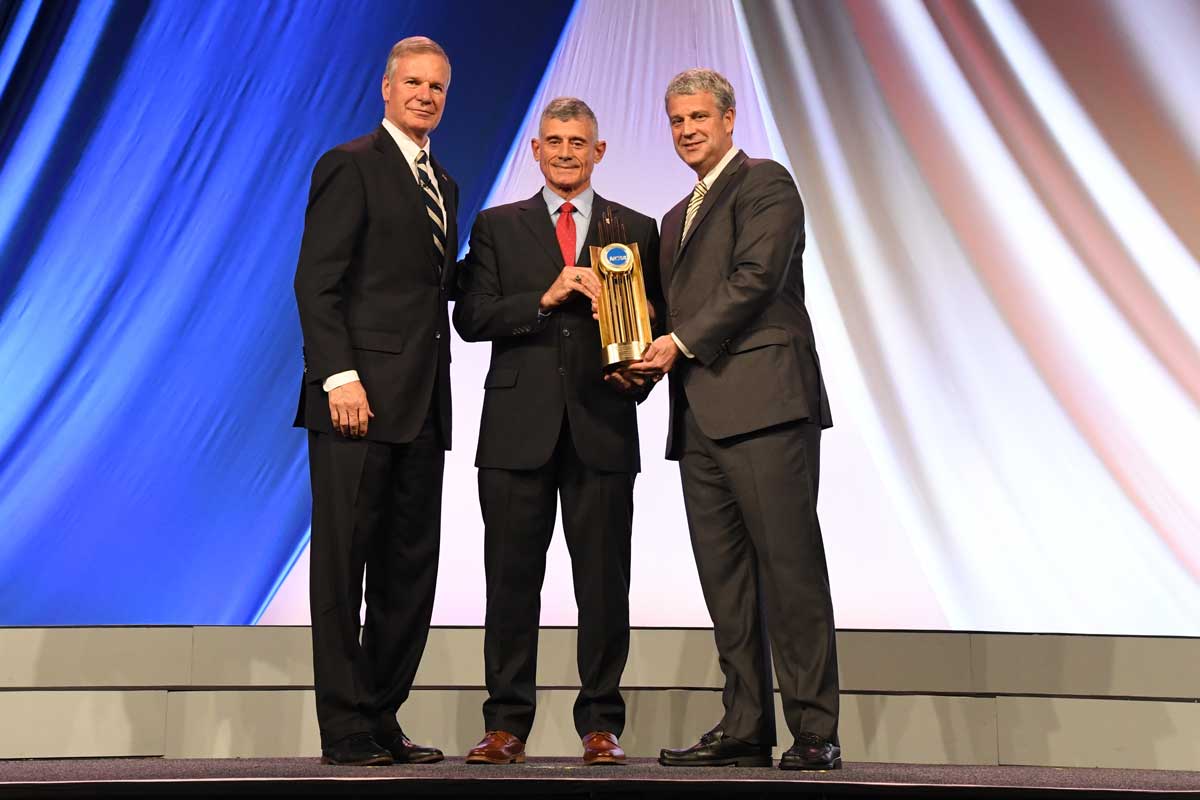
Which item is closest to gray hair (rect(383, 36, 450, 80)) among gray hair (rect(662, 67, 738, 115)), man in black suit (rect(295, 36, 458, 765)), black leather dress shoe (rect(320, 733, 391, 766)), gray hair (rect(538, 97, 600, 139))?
man in black suit (rect(295, 36, 458, 765))

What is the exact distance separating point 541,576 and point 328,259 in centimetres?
81

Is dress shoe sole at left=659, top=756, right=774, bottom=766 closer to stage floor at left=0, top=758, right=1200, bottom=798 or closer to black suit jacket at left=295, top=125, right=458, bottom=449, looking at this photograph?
stage floor at left=0, top=758, right=1200, bottom=798

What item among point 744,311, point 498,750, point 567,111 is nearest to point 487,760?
point 498,750

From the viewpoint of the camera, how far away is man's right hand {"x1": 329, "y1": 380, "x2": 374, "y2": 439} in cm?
242

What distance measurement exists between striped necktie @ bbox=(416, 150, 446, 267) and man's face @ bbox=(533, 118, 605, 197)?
0.24 m

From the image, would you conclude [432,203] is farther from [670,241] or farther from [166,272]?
[166,272]

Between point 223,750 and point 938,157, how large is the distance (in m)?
2.62

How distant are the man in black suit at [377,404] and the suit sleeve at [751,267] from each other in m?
0.56

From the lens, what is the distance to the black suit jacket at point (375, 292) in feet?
8.12

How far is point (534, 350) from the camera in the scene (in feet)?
8.77

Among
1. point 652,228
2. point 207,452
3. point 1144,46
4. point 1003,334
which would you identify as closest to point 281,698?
point 207,452

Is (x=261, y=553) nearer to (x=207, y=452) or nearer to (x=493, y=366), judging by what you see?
(x=207, y=452)

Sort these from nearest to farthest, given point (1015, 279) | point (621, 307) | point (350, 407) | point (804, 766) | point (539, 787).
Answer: point (539, 787) → point (804, 766) → point (350, 407) → point (621, 307) → point (1015, 279)

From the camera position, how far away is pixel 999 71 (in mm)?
3738
